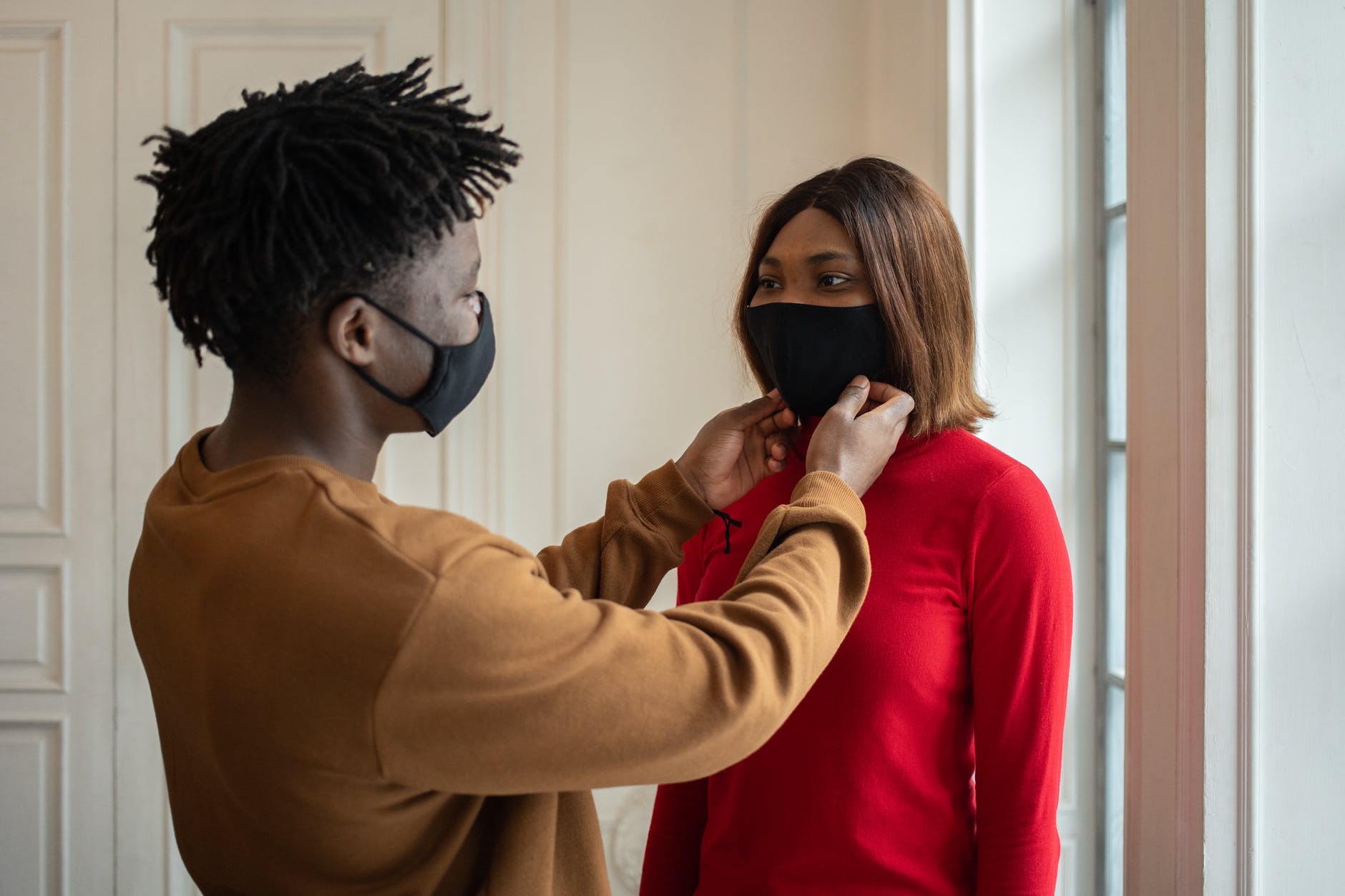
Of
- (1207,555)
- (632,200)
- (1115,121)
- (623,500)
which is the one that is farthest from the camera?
(632,200)

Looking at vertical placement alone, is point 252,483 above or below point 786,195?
below

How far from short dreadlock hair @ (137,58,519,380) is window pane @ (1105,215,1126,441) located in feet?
4.19

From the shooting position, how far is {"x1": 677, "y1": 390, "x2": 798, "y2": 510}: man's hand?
1229 mm

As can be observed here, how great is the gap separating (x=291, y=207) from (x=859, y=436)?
0.61 m

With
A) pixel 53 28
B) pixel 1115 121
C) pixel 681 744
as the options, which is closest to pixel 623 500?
pixel 681 744

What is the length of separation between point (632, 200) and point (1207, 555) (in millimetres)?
1593

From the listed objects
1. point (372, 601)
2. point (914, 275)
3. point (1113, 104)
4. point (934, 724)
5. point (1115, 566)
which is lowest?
point (934, 724)

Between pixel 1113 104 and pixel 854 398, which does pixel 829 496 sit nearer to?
pixel 854 398

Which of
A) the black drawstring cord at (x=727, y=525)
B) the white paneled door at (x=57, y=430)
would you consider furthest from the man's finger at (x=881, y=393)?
the white paneled door at (x=57, y=430)

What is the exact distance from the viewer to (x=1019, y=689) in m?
1.01

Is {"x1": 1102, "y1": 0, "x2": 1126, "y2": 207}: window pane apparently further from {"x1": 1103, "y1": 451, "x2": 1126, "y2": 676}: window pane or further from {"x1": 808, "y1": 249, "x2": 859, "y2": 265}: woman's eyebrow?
{"x1": 808, "y1": 249, "x2": 859, "y2": 265}: woman's eyebrow

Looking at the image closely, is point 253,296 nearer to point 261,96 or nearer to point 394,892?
point 261,96

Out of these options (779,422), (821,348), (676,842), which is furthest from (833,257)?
(676,842)

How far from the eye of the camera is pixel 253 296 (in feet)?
2.50
